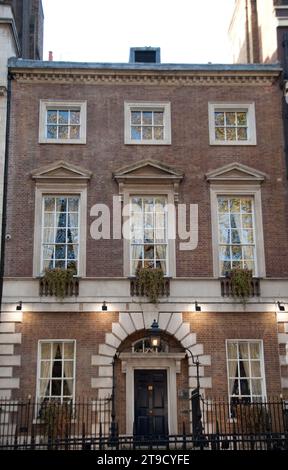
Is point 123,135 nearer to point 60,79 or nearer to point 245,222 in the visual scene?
point 60,79

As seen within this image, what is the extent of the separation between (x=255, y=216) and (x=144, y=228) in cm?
387

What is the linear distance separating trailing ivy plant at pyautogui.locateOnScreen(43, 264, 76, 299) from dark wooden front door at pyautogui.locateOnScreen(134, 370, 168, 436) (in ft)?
11.8

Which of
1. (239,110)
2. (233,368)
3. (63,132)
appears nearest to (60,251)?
(63,132)

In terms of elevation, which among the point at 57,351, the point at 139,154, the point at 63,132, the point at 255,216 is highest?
the point at 63,132

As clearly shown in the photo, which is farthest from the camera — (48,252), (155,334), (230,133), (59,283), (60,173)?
(230,133)

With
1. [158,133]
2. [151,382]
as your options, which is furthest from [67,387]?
[158,133]

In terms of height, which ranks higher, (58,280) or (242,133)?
(242,133)

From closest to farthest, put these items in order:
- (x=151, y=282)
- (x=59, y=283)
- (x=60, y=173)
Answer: (x=59, y=283)
(x=151, y=282)
(x=60, y=173)

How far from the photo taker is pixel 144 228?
2258 cm

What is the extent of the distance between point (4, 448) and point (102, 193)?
8902 mm

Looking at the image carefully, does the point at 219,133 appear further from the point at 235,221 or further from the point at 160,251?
the point at 160,251

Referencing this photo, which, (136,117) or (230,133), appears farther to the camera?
(136,117)

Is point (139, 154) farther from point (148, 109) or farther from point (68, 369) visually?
point (68, 369)
